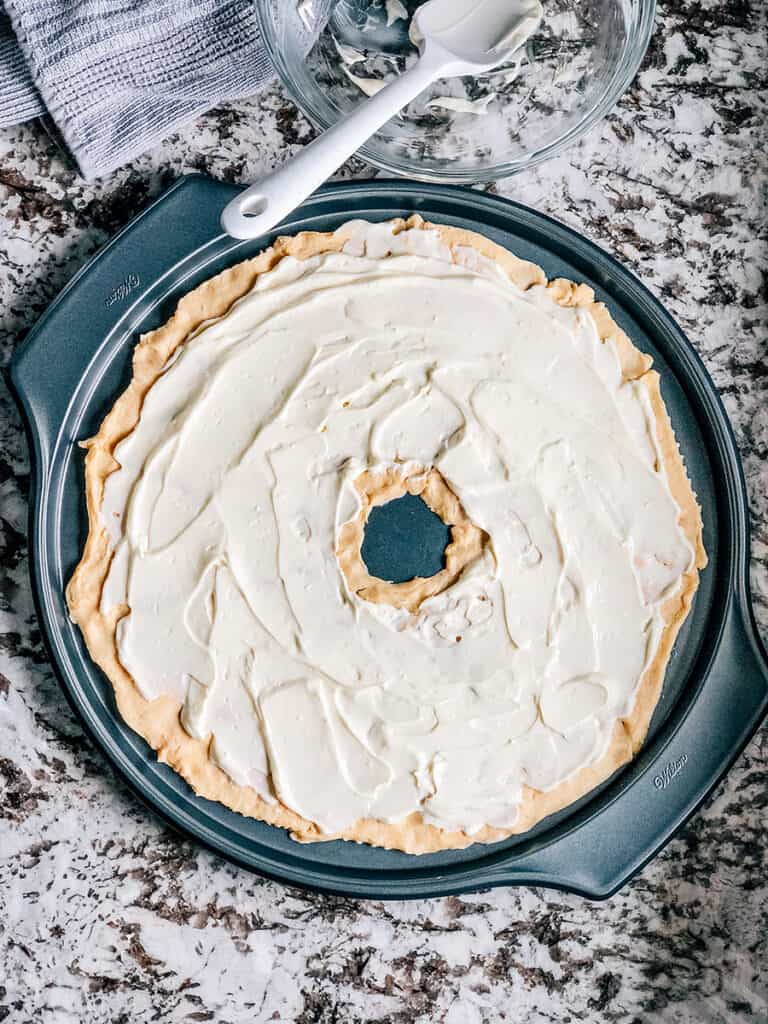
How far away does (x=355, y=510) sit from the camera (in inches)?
40.9

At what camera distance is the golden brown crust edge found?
1.02 m

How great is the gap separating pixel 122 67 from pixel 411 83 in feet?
1.14

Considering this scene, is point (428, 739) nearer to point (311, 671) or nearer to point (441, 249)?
point (311, 671)

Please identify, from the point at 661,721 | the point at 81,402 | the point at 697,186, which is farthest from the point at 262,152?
the point at 661,721

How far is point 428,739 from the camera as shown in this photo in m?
1.04

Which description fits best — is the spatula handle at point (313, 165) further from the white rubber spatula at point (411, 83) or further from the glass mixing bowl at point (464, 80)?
the glass mixing bowl at point (464, 80)

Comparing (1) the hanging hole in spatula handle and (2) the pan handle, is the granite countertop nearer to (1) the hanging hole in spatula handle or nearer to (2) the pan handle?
(2) the pan handle

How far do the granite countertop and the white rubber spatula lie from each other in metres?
0.17

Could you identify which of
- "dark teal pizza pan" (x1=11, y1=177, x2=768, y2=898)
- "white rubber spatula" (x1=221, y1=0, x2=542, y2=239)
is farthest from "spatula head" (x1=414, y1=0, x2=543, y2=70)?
"dark teal pizza pan" (x1=11, y1=177, x2=768, y2=898)

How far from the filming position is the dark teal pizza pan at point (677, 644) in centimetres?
102

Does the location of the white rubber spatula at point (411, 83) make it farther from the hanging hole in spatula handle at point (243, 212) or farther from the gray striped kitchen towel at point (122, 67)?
the gray striped kitchen towel at point (122, 67)

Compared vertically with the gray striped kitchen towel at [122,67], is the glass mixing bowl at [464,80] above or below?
above

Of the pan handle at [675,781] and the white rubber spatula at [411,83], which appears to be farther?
the pan handle at [675,781]

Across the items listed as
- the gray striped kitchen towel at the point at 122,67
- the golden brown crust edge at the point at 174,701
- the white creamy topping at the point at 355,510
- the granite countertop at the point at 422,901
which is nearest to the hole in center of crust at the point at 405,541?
the white creamy topping at the point at 355,510
